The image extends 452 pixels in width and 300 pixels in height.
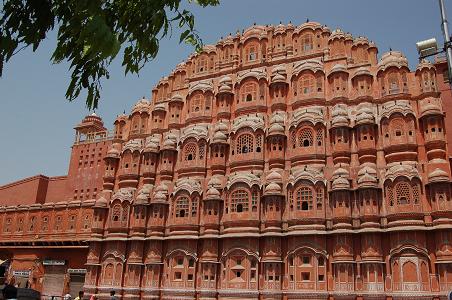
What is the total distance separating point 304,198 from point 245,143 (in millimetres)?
5485

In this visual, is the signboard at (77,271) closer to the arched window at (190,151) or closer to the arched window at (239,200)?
the arched window at (190,151)

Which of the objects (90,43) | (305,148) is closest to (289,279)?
(305,148)

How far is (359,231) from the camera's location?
2319 cm

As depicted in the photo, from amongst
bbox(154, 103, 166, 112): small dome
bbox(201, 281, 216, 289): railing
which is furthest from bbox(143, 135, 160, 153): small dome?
bbox(201, 281, 216, 289): railing

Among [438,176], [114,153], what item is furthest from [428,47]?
[114,153]

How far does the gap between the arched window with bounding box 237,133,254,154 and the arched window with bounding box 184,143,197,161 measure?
3.22 meters

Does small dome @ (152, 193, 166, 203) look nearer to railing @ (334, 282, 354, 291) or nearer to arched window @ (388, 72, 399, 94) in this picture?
railing @ (334, 282, 354, 291)

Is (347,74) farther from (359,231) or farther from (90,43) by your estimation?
(90,43)

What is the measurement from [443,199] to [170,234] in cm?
1559

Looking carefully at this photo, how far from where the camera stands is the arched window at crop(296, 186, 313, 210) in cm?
2488

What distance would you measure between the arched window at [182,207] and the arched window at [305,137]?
7939 mm

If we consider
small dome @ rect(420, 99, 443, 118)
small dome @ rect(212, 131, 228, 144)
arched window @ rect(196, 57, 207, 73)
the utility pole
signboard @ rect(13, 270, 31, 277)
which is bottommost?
signboard @ rect(13, 270, 31, 277)

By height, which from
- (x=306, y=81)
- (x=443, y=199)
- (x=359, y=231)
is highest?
(x=306, y=81)

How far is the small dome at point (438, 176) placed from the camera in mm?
22641
